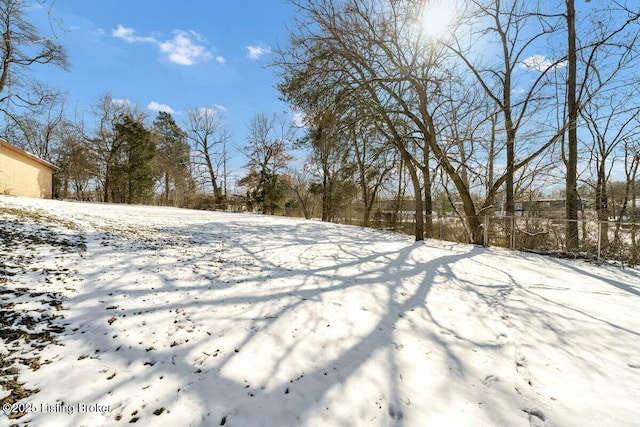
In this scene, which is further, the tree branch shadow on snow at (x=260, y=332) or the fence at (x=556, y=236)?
the fence at (x=556, y=236)

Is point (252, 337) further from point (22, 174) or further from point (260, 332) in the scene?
point (22, 174)

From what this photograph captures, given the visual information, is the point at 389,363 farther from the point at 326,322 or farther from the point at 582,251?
the point at 582,251

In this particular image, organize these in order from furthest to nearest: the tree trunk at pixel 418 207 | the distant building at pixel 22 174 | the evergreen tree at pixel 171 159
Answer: the evergreen tree at pixel 171 159 < the distant building at pixel 22 174 < the tree trunk at pixel 418 207

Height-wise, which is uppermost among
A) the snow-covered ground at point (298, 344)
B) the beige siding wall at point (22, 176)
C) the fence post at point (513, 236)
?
the beige siding wall at point (22, 176)

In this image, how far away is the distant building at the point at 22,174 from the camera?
1380cm

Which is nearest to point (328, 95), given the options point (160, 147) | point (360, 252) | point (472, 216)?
point (360, 252)

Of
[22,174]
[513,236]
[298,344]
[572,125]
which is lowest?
[298,344]

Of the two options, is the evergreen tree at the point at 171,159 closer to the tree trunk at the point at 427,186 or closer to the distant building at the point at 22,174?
the distant building at the point at 22,174

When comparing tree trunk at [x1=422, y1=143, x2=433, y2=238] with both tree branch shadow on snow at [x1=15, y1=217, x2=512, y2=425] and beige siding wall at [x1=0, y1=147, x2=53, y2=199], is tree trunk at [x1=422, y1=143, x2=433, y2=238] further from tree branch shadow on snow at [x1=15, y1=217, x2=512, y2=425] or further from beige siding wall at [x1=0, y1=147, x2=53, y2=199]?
beige siding wall at [x1=0, y1=147, x2=53, y2=199]

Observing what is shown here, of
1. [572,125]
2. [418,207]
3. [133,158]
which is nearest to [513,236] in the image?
[418,207]

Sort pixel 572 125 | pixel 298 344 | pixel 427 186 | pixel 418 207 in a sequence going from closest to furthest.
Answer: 1. pixel 298 344
2. pixel 572 125
3. pixel 418 207
4. pixel 427 186

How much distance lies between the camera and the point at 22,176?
15.1 metres

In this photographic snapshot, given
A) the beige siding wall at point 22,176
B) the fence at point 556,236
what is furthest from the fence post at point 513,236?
the beige siding wall at point 22,176

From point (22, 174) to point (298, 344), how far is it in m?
21.1
